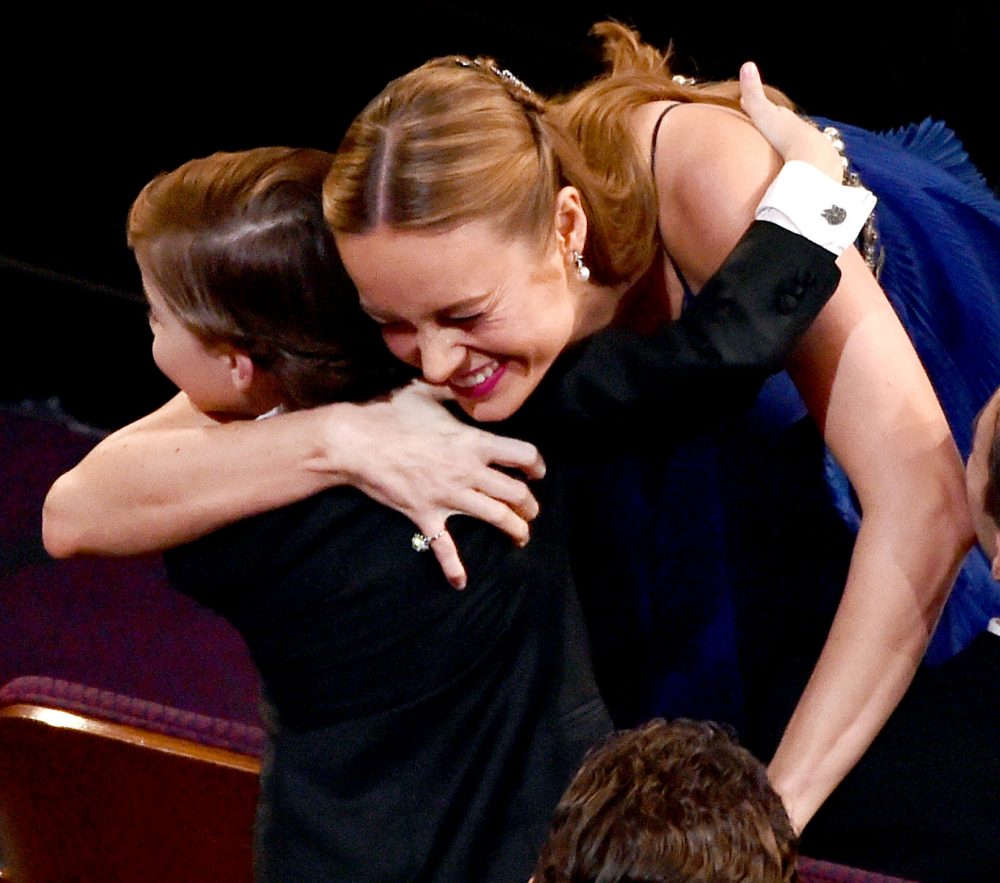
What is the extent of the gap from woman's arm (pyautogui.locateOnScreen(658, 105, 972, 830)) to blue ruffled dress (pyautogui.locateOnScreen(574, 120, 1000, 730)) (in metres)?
0.13

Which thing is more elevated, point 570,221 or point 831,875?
point 570,221

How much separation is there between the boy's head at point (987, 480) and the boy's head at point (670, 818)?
350 millimetres

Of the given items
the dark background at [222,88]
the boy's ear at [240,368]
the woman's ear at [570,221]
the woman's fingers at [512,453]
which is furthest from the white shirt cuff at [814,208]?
the dark background at [222,88]

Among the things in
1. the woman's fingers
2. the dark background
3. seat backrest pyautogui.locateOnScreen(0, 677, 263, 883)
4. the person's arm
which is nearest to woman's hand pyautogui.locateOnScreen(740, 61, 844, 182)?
the person's arm

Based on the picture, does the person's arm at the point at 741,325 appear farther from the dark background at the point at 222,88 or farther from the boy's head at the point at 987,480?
the dark background at the point at 222,88

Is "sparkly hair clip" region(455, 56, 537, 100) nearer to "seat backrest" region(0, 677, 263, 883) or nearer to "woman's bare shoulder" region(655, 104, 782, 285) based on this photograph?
"woman's bare shoulder" region(655, 104, 782, 285)

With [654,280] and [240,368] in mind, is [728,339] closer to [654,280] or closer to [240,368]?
[654,280]

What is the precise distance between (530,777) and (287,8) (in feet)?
6.63

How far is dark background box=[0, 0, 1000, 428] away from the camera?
256cm

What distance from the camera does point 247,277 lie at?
1.26 metres

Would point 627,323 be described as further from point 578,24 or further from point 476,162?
point 578,24

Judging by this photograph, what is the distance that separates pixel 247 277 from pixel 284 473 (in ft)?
0.59

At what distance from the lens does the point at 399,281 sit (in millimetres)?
1261

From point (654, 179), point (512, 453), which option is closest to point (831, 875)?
point (512, 453)
